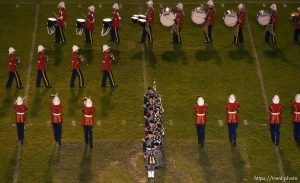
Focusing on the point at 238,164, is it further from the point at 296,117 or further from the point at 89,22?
the point at 89,22

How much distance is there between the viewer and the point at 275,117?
78.6 feet

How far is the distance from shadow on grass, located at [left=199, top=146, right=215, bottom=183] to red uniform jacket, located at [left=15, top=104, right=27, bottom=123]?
4.43 metres

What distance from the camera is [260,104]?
1036 inches

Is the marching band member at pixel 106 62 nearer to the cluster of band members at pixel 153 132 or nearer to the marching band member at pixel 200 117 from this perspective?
the cluster of band members at pixel 153 132

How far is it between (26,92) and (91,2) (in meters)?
6.30

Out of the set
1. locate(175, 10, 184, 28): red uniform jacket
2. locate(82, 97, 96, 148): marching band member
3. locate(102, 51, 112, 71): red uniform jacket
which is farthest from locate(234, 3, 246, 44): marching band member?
locate(82, 97, 96, 148): marching band member

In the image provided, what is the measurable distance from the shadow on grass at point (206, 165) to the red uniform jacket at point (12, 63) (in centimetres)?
605

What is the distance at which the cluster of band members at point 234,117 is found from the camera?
→ 78.2ft

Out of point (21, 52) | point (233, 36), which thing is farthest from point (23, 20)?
point (233, 36)

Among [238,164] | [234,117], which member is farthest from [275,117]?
[238,164]

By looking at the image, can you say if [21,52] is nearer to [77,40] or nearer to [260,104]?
[77,40]

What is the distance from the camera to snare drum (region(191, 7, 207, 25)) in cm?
2962

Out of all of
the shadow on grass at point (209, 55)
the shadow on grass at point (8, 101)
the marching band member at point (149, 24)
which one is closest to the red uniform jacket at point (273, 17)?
the shadow on grass at point (209, 55)

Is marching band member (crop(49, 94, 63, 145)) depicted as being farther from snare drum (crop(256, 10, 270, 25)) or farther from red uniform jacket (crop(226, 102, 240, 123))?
snare drum (crop(256, 10, 270, 25))
